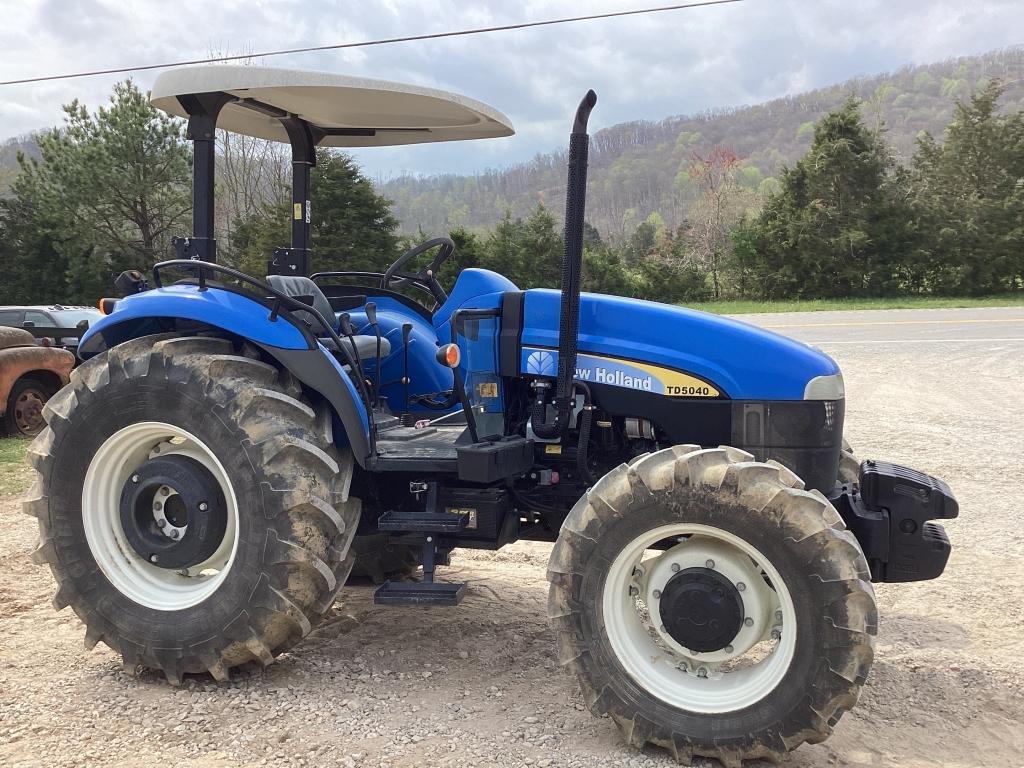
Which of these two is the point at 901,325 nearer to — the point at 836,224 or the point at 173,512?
the point at 836,224

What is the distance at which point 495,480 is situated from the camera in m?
3.55

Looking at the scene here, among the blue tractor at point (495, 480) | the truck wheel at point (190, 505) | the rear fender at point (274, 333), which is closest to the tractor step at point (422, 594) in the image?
the blue tractor at point (495, 480)

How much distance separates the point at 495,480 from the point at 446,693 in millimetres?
881

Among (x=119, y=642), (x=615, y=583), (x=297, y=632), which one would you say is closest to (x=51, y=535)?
(x=119, y=642)

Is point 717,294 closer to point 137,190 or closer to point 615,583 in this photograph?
point 137,190

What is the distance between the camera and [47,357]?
10328 millimetres

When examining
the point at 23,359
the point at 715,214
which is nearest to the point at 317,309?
the point at 23,359

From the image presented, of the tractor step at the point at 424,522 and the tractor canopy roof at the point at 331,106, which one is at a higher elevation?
the tractor canopy roof at the point at 331,106

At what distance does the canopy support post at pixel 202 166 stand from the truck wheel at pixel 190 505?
0.57 m

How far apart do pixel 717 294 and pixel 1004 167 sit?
398 inches

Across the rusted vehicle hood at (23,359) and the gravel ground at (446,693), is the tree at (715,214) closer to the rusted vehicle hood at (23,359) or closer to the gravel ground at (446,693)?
the rusted vehicle hood at (23,359)

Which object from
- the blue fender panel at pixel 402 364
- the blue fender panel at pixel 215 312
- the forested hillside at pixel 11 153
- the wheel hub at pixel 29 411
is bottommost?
the wheel hub at pixel 29 411

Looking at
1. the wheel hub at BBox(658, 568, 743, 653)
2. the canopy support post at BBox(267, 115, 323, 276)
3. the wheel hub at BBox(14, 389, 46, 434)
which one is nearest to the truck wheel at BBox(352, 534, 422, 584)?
the canopy support post at BBox(267, 115, 323, 276)

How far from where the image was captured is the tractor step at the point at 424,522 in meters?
3.66
